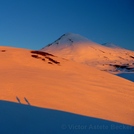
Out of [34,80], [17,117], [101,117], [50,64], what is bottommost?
[101,117]

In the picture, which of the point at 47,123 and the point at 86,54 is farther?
the point at 86,54

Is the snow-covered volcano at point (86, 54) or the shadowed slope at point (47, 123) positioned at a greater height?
the snow-covered volcano at point (86, 54)

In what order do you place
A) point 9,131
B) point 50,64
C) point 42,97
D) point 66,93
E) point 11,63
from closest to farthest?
point 9,131 < point 42,97 < point 66,93 < point 11,63 < point 50,64

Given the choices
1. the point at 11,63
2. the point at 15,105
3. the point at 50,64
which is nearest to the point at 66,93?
the point at 15,105

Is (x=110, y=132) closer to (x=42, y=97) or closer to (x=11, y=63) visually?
(x=42, y=97)

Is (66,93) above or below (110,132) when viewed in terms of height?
above

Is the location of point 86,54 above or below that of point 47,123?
above

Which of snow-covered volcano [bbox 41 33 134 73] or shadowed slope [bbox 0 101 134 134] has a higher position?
snow-covered volcano [bbox 41 33 134 73]

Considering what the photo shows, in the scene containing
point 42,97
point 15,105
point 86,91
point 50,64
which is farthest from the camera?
point 50,64

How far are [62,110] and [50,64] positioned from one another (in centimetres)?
756

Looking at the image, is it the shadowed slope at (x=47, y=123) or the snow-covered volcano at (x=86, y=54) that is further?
the snow-covered volcano at (x=86, y=54)

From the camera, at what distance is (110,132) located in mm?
4918

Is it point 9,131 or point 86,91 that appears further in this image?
point 86,91

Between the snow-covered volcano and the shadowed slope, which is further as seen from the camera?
the snow-covered volcano
